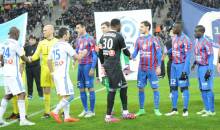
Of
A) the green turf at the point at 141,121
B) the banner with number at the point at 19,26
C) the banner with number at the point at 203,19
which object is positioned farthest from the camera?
the banner with number at the point at 19,26

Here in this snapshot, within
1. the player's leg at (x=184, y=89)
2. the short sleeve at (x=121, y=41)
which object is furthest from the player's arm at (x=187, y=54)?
the short sleeve at (x=121, y=41)

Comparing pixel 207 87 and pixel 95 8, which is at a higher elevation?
pixel 95 8

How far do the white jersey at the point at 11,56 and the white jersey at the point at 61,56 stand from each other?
2.68 feet

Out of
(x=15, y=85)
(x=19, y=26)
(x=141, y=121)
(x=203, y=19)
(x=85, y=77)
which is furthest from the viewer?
(x=19, y=26)

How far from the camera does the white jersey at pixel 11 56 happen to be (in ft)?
37.0

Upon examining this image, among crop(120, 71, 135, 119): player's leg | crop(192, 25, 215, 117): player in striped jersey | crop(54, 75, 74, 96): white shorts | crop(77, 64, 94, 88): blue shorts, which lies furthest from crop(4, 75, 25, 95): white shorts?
crop(192, 25, 215, 117): player in striped jersey

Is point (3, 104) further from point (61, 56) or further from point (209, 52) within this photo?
point (209, 52)

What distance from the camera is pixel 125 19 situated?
777 inches

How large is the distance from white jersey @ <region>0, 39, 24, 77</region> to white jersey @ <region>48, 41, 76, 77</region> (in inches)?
32.1

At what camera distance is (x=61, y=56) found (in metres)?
11.5

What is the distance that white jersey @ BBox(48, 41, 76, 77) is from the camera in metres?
11.5

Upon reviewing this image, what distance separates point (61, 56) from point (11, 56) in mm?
1185

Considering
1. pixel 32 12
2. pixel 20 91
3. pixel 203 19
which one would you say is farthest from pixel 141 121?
pixel 32 12

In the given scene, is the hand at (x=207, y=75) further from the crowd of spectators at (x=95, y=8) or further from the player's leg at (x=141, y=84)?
the crowd of spectators at (x=95, y=8)
